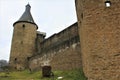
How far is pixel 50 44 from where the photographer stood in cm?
2811

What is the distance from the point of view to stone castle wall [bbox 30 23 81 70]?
16594mm

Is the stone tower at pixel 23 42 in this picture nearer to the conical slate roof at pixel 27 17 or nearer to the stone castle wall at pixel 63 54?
Result: the conical slate roof at pixel 27 17

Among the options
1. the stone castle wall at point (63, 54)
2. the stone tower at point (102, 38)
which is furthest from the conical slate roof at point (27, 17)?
the stone tower at point (102, 38)

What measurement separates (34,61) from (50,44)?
376cm

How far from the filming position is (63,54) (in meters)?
18.2

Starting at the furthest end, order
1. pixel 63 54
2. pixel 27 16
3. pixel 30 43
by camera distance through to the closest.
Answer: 1. pixel 27 16
2. pixel 30 43
3. pixel 63 54

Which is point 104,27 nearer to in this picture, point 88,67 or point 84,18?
point 84,18

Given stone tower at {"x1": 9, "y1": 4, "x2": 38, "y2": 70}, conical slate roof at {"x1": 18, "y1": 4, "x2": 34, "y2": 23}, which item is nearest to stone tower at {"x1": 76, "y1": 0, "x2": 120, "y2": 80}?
stone tower at {"x1": 9, "y1": 4, "x2": 38, "y2": 70}

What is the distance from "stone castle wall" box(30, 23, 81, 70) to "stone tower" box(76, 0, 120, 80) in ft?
14.4

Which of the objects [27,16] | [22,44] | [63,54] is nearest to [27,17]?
[27,16]

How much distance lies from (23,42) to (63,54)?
12.5 metres

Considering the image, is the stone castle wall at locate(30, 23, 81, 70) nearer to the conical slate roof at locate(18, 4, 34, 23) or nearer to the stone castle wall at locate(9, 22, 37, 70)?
the stone castle wall at locate(9, 22, 37, 70)

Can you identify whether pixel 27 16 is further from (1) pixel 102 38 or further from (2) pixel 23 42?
(1) pixel 102 38

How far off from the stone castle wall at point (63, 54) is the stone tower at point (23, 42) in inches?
114
